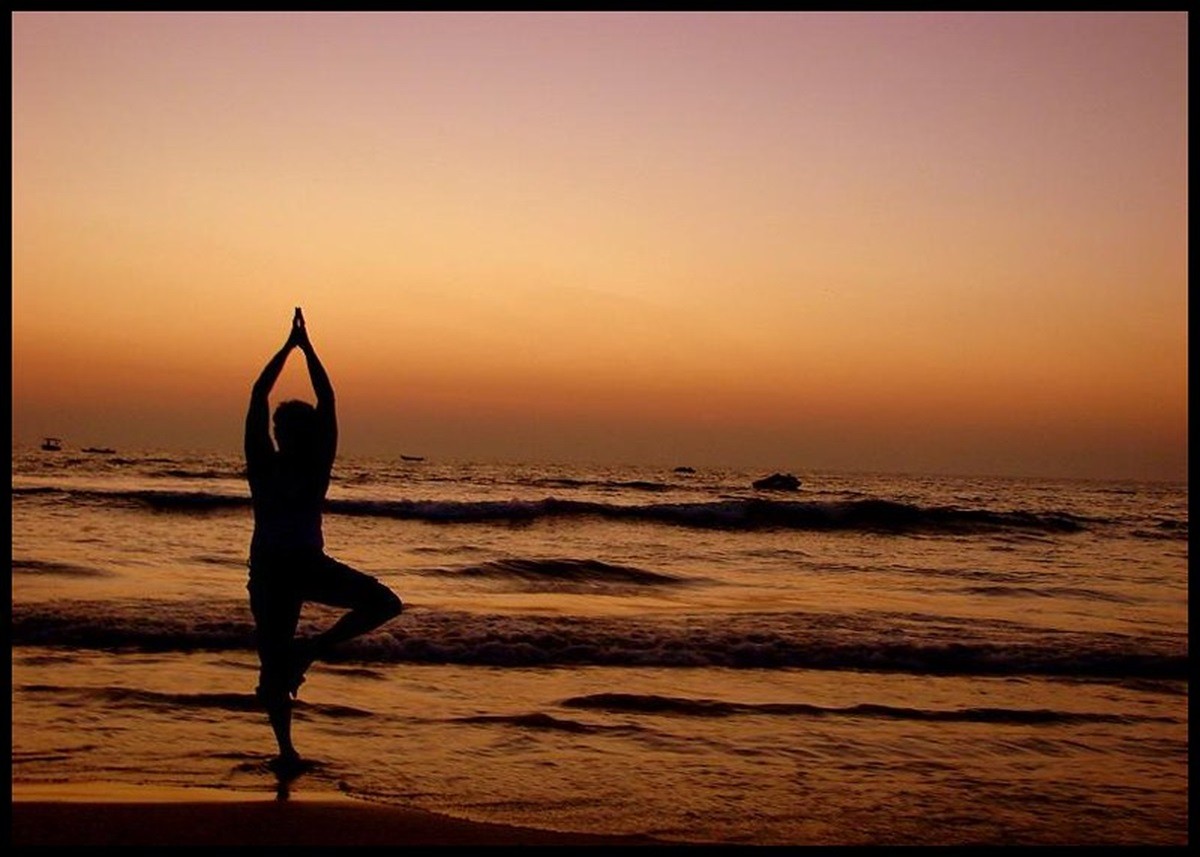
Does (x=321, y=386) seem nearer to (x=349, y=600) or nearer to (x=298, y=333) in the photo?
(x=298, y=333)

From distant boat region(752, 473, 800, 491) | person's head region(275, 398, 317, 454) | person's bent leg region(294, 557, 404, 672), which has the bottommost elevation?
distant boat region(752, 473, 800, 491)

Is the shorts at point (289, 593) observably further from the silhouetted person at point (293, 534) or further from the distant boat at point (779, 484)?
the distant boat at point (779, 484)

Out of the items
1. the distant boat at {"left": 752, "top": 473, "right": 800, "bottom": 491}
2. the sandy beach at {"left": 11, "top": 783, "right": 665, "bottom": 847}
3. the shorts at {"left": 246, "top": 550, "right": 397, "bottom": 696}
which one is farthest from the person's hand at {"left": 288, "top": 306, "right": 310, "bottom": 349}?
the distant boat at {"left": 752, "top": 473, "right": 800, "bottom": 491}

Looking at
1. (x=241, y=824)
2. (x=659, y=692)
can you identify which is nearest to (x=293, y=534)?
(x=241, y=824)

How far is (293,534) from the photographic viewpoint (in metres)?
5.40

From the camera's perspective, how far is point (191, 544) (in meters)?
19.7

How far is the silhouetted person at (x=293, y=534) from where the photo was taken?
5414 mm

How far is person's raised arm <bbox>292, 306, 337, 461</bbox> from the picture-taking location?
5492 mm

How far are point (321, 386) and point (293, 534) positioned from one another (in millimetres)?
751

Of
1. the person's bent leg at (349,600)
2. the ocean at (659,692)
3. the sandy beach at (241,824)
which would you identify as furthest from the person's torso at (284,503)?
the ocean at (659,692)

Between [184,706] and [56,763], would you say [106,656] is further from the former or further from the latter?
[56,763]

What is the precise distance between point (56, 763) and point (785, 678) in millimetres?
5632

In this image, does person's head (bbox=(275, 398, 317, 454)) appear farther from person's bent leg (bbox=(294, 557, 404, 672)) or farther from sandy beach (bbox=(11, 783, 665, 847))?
sandy beach (bbox=(11, 783, 665, 847))

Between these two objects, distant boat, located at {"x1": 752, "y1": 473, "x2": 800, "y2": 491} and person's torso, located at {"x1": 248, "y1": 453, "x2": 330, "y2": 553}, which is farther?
distant boat, located at {"x1": 752, "y1": 473, "x2": 800, "y2": 491}
